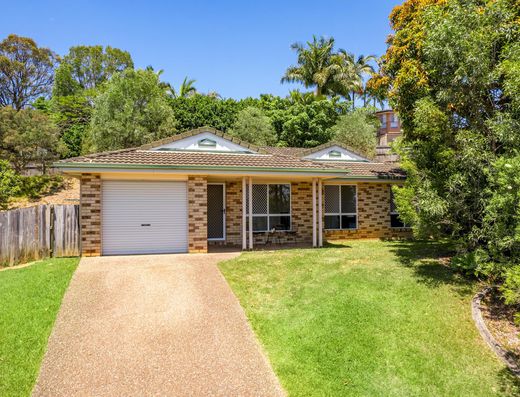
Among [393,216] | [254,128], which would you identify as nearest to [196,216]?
[393,216]

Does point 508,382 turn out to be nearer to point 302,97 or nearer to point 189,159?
point 189,159

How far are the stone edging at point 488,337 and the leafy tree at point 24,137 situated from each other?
25188 millimetres

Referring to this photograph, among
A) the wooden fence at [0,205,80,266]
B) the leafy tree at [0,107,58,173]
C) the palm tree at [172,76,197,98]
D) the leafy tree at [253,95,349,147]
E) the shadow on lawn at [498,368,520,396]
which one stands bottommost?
the shadow on lawn at [498,368,520,396]

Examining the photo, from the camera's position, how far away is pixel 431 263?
9.24 meters

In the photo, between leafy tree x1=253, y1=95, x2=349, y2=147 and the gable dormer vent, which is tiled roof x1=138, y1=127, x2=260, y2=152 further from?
leafy tree x1=253, y1=95, x2=349, y2=147

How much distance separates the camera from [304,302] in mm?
6621

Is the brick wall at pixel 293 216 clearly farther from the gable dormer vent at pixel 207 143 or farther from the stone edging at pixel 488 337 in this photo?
the stone edging at pixel 488 337

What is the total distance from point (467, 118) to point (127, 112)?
19649 millimetres

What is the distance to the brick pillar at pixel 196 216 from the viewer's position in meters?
10.8

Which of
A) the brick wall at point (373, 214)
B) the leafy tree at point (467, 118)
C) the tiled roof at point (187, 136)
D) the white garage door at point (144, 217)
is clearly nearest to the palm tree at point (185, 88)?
the tiled roof at point (187, 136)

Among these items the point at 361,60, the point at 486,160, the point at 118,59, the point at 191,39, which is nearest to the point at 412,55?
the point at 486,160

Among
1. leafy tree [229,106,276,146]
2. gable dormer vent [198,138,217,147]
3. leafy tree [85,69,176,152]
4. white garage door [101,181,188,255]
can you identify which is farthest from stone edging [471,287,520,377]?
leafy tree [229,106,276,146]

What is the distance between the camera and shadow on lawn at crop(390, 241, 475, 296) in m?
7.55

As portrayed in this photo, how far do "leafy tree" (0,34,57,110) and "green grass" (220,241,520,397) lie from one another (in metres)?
42.1
